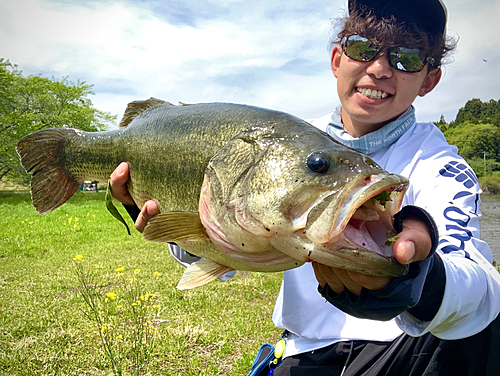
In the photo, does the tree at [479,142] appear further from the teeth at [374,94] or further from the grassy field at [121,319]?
the teeth at [374,94]

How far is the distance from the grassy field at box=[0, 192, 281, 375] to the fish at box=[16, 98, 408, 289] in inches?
85.1

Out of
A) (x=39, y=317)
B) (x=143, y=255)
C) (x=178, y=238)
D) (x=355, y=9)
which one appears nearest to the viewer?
(x=178, y=238)

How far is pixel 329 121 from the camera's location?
3195 mm

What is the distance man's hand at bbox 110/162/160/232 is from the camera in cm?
226

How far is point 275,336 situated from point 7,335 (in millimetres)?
3628

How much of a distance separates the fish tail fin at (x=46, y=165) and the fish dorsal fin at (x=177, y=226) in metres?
1.29

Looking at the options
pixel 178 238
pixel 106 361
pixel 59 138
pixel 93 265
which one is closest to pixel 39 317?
pixel 106 361

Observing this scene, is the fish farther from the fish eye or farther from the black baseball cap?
the black baseball cap

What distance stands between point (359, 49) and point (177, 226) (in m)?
1.89

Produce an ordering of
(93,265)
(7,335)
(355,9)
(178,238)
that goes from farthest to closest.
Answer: (93,265), (7,335), (355,9), (178,238)

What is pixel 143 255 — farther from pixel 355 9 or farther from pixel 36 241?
pixel 355 9

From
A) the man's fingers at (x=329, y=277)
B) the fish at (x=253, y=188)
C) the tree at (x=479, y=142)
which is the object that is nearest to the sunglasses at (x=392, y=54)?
the fish at (x=253, y=188)

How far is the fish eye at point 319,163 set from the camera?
1485 millimetres

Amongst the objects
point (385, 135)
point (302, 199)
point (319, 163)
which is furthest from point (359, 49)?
point (302, 199)
